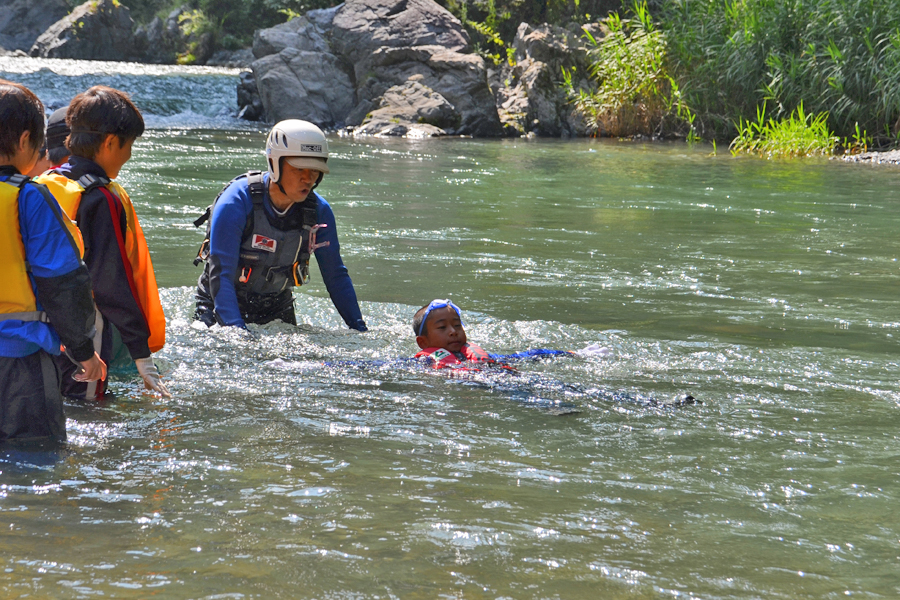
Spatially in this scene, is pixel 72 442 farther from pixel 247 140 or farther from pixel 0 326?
pixel 247 140

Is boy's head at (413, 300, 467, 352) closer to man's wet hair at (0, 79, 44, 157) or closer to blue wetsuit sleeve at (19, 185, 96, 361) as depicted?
blue wetsuit sleeve at (19, 185, 96, 361)

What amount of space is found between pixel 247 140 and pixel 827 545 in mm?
19948

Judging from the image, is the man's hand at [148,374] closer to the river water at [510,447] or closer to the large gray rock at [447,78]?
the river water at [510,447]

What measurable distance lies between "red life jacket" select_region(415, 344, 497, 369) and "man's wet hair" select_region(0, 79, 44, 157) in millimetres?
2822

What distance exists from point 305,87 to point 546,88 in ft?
21.8

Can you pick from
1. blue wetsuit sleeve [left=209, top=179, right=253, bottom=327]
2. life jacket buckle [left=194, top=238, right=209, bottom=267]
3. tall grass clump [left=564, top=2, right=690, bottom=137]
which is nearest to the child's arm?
blue wetsuit sleeve [left=209, top=179, right=253, bottom=327]

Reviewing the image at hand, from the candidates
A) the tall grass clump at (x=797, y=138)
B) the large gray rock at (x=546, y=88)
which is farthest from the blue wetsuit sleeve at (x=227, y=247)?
the large gray rock at (x=546, y=88)

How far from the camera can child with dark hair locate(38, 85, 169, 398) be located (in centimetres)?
377

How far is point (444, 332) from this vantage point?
5770mm

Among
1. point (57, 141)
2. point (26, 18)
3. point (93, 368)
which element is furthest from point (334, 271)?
point (26, 18)

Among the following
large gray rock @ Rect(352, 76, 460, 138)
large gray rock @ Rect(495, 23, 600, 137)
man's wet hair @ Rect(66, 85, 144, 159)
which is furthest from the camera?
large gray rock @ Rect(495, 23, 600, 137)

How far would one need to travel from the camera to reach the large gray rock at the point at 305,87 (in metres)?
26.0

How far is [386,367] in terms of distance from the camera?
215 inches

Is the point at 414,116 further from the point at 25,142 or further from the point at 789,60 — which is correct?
the point at 25,142
